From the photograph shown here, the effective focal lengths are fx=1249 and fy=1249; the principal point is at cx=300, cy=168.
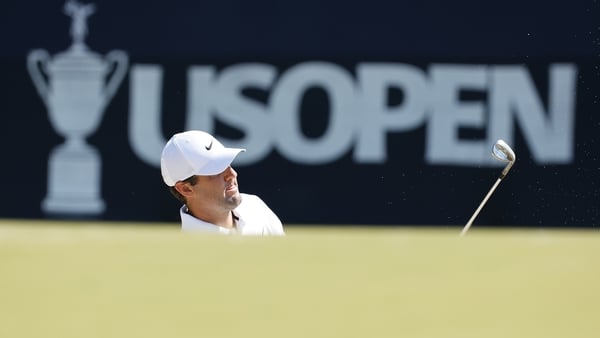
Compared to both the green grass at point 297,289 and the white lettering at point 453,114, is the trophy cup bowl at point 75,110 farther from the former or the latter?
the green grass at point 297,289

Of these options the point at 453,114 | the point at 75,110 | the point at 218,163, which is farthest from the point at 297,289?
the point at 75,110

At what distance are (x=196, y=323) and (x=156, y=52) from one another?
679 cm

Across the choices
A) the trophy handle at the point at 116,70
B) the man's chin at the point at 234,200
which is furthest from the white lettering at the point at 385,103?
the man's chin at the point at 234,200

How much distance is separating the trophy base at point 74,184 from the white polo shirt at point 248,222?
3.92m

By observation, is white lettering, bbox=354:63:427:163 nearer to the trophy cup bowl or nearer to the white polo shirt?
the trophy cup bowl

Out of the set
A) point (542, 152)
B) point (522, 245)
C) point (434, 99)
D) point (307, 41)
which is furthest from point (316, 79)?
point (522, 245)

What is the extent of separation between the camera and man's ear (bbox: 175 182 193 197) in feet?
14.0

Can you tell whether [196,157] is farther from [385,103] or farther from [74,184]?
[74,184]

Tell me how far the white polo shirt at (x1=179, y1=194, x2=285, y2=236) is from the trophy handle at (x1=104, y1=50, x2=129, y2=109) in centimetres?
399

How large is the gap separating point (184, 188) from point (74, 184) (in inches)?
155

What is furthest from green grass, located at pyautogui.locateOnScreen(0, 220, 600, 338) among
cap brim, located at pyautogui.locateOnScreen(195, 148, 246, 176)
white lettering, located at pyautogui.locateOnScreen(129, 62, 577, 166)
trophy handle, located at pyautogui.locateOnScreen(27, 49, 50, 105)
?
trophy handle, located at pyautogui.locateOnScreen(27, 49, 50, 105)

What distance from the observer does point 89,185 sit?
26.6 feet

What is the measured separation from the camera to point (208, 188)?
4215 millimetres

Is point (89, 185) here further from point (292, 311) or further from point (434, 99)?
point (292, 311)
